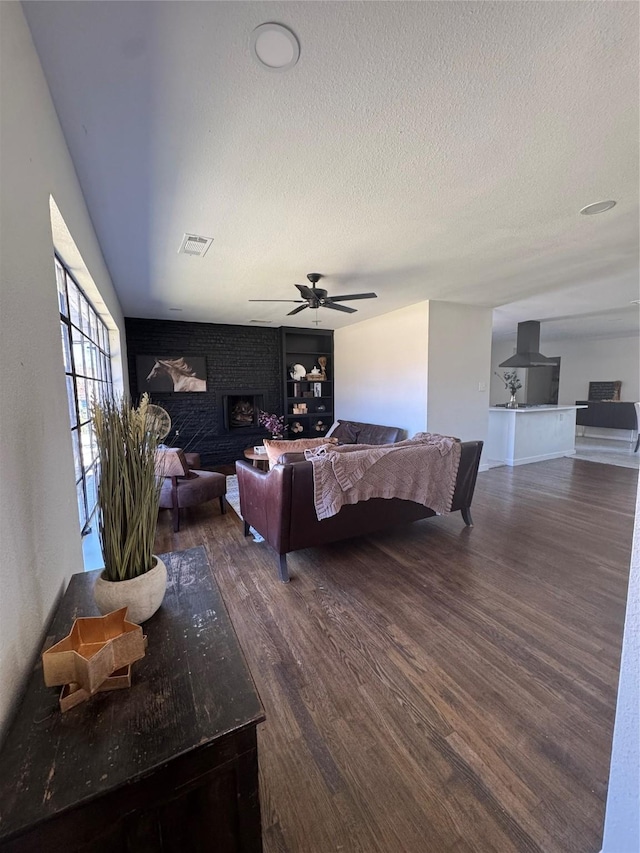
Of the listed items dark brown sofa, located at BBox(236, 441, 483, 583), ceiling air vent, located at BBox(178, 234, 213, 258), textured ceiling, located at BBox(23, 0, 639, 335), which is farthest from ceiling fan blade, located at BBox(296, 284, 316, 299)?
dark brown sofa, located at BBox(236, 441, 483, 583)

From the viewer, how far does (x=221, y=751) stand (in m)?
0.65

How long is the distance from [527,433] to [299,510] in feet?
15.7

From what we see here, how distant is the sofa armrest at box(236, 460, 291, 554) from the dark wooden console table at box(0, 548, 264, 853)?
1530mm

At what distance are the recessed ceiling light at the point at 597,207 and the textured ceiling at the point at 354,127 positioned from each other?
0.06m

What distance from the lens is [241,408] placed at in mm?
6387

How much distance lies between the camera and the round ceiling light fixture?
1.12m

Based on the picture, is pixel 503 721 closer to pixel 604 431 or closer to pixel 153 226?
pixel 153 226

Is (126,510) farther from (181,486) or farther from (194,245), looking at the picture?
(181,486)

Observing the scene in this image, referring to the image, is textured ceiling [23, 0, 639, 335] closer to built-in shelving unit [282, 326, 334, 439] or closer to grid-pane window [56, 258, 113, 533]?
grid-pane window [56, 258, 113, 533]

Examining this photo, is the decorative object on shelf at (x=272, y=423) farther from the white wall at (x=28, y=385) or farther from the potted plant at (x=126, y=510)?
the potted plant at (x=126, y=510)

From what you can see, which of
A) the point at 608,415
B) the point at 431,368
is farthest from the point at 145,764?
the point at 608,415

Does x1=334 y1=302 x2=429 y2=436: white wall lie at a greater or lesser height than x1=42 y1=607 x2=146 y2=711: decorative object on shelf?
greater

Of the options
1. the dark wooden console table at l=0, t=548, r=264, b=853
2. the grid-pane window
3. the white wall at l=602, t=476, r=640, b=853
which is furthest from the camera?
the grid-pane window

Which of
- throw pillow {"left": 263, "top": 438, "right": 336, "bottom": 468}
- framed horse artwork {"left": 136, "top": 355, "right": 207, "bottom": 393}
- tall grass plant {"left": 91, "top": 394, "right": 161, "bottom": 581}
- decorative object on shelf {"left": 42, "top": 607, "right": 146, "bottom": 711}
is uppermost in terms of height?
framed horse artwork {"left": 136, "top": 355, "right": 207, "bottom": 393}
